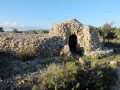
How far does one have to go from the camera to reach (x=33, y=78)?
53.4 feet

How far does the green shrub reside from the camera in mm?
15809

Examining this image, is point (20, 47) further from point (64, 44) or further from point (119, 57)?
point (119, 57)

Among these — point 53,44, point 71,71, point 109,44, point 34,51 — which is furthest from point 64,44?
point 71,71

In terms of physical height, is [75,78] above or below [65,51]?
below

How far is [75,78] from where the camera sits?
1650 cm

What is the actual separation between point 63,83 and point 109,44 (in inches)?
846

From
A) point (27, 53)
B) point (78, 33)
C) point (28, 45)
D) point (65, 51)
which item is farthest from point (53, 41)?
point (27, 53)

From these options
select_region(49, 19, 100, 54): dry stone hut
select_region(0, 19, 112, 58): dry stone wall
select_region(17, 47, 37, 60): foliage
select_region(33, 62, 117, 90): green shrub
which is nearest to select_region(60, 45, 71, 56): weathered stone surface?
select_region(0, 19, 112, 58): dry stone wall

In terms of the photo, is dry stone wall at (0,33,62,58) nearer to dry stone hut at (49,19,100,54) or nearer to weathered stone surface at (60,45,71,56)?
weathered stone surface at (60,45,71,56)

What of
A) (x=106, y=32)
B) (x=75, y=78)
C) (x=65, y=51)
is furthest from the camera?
(x=106, y=32)

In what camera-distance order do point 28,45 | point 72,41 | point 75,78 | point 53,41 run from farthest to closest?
point 72,41 → point 53,41 → point 28,45 → point 75,78

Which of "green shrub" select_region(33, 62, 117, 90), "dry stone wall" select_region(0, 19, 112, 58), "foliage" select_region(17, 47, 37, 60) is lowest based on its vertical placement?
"green shrub" select_region(33, 62, 117, 90)

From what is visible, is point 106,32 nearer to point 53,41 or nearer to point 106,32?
point 106,32

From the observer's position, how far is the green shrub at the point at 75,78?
1581cm
